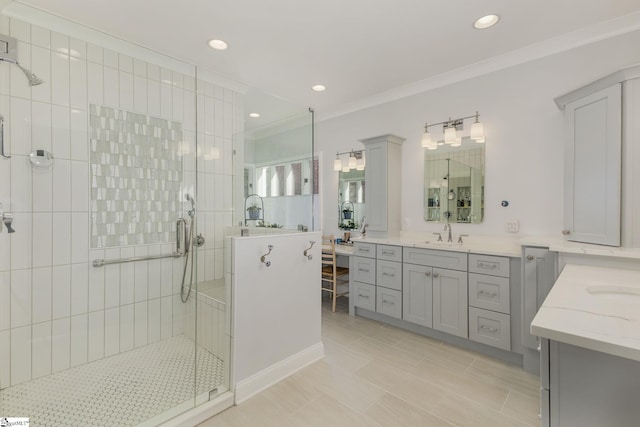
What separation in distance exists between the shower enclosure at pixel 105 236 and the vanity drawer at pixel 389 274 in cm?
180

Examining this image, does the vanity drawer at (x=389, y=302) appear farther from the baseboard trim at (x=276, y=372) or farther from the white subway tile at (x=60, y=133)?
the white subway tile at (x=60, y=133)

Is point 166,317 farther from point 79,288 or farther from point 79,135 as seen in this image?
point 79,135

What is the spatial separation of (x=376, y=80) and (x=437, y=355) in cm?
293

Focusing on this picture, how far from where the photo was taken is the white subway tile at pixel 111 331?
2262mm

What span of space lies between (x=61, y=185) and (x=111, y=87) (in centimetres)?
90

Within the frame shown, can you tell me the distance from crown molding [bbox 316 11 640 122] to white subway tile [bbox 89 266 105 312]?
139 inches

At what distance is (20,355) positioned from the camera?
1.98 m

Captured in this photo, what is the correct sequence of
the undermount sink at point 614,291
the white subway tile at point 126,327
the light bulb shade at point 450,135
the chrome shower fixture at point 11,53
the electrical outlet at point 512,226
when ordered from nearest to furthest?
1. the undermount sink at point 614,291
2. the chrome shower fixture at point 11,53
3. the white subway tile at point 126,327
4. the electrical outlet at point 512,226
5. the light bulb shade at point 450,135

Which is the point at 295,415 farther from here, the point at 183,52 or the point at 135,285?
the point at 183,52

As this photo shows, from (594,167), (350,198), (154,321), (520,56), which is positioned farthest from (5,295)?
(520,56)

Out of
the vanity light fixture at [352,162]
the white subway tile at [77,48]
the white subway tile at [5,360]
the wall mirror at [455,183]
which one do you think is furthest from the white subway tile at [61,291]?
the wall mirror at [455,183]

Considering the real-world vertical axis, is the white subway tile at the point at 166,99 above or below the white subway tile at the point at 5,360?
above

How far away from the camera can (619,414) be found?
87cm

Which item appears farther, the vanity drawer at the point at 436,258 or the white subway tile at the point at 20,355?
the vanity drawer at the point at 436,258
